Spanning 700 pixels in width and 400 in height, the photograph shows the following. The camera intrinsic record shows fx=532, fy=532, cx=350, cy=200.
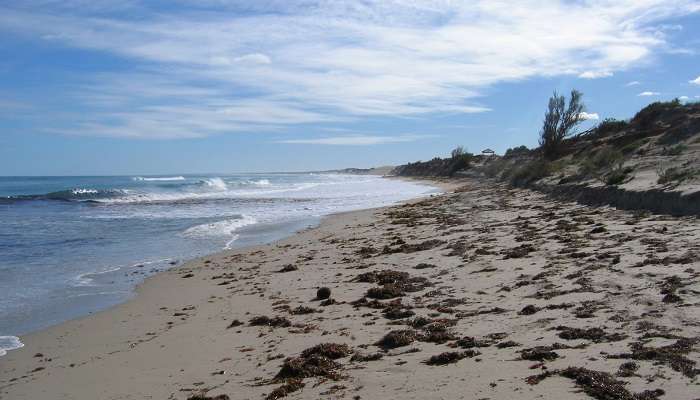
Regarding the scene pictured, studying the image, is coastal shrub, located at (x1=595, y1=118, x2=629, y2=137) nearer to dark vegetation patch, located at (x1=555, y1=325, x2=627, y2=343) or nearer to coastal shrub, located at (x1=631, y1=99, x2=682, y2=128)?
coastal shrub, located at (x1=631, y1=99, x2=682, y2=128)

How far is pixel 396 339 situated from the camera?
544cm

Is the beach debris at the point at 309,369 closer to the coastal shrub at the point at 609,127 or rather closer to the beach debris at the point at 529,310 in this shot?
the beach debris at the point at 529,310

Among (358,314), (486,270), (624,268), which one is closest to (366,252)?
(486,270)

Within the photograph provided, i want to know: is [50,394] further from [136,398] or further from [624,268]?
[624,268]

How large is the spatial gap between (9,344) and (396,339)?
493 centimetres

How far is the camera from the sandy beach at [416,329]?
14.0ft

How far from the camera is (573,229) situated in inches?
446

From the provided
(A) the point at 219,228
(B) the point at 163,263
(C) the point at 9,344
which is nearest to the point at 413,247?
(B) the point at 163,263

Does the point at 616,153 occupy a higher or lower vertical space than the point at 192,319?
higher

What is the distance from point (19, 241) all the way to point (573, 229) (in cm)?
1540

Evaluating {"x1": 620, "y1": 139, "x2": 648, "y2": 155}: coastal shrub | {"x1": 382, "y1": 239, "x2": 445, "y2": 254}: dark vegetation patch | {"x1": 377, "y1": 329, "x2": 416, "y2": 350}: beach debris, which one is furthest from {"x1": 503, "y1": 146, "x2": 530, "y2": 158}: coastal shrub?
{"x1": 377, "y1": 329, "x2": 416, "y2": 350}: beach debris

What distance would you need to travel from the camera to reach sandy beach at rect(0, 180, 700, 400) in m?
4.28

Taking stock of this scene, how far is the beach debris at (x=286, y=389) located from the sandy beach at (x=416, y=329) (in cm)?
2

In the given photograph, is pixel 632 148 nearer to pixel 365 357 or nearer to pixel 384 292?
pixel 384 292
